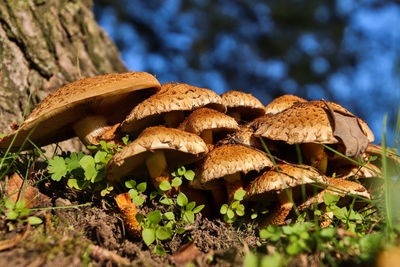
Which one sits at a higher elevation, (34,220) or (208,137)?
(208,137)

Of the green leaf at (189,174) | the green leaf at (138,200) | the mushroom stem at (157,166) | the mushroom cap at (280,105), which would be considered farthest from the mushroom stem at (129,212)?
the mushroom cap at (280,105)

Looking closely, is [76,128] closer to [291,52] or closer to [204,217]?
[204,217]

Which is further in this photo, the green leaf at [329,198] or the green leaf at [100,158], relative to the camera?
the green leaf at [100,158]

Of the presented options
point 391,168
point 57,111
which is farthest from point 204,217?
point 391,168

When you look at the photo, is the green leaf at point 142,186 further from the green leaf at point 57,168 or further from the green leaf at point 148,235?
the green leaf at point 57,168

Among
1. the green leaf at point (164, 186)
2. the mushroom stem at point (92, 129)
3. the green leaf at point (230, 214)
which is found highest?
the mushroom stem at point (92, 129)

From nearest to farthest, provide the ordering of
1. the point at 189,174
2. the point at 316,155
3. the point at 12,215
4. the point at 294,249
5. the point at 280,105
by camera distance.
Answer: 1. the point at 294,249
2. the point at 12,215
3. the point at 189,174
4. the point at 316,155
5. the point at 280,105

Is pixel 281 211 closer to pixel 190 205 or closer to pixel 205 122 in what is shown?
pixel 190 205

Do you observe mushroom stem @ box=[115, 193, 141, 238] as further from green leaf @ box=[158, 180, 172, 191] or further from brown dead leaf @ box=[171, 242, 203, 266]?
brown dead leaf @ box=[171, 242, 203, 266]

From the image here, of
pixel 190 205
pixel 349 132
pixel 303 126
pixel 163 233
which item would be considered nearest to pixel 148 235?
pixel 163 233
